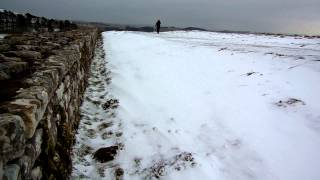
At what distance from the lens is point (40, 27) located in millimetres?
11977

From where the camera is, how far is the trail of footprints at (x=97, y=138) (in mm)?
3947

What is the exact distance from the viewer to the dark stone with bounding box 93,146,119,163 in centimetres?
422

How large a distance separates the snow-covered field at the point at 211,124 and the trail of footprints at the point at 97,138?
0.01 meters

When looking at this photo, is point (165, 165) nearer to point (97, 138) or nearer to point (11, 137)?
point (97, 138)

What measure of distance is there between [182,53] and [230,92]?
5.72m

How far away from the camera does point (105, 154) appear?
431 centimetres

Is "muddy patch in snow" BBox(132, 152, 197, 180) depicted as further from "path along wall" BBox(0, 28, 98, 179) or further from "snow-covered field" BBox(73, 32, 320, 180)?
"path along wall" BBox(0, 28, 98, 179)

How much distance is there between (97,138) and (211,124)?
1787mm

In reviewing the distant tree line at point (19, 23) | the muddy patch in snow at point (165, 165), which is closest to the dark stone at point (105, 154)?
the muddy patch in snow at point (165, 165)

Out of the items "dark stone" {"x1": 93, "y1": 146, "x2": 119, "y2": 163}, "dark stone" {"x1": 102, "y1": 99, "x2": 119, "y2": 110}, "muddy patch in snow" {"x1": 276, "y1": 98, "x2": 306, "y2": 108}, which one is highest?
"muddy patch in snow" {"x1": 276, "y1": 98, "x2": 306, "y2": 108}

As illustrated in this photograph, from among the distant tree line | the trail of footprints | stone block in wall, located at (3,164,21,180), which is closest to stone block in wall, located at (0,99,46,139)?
stone block in wall, located at (3,164,21,180)

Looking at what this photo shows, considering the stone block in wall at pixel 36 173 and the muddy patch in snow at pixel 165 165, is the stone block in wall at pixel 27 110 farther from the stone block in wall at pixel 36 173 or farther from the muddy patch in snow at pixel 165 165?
the muddy patch in snow at pixel 165 165

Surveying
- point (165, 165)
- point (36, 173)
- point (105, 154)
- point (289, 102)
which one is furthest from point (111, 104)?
point (36, 173)

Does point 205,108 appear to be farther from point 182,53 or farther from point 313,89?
point 182,53
